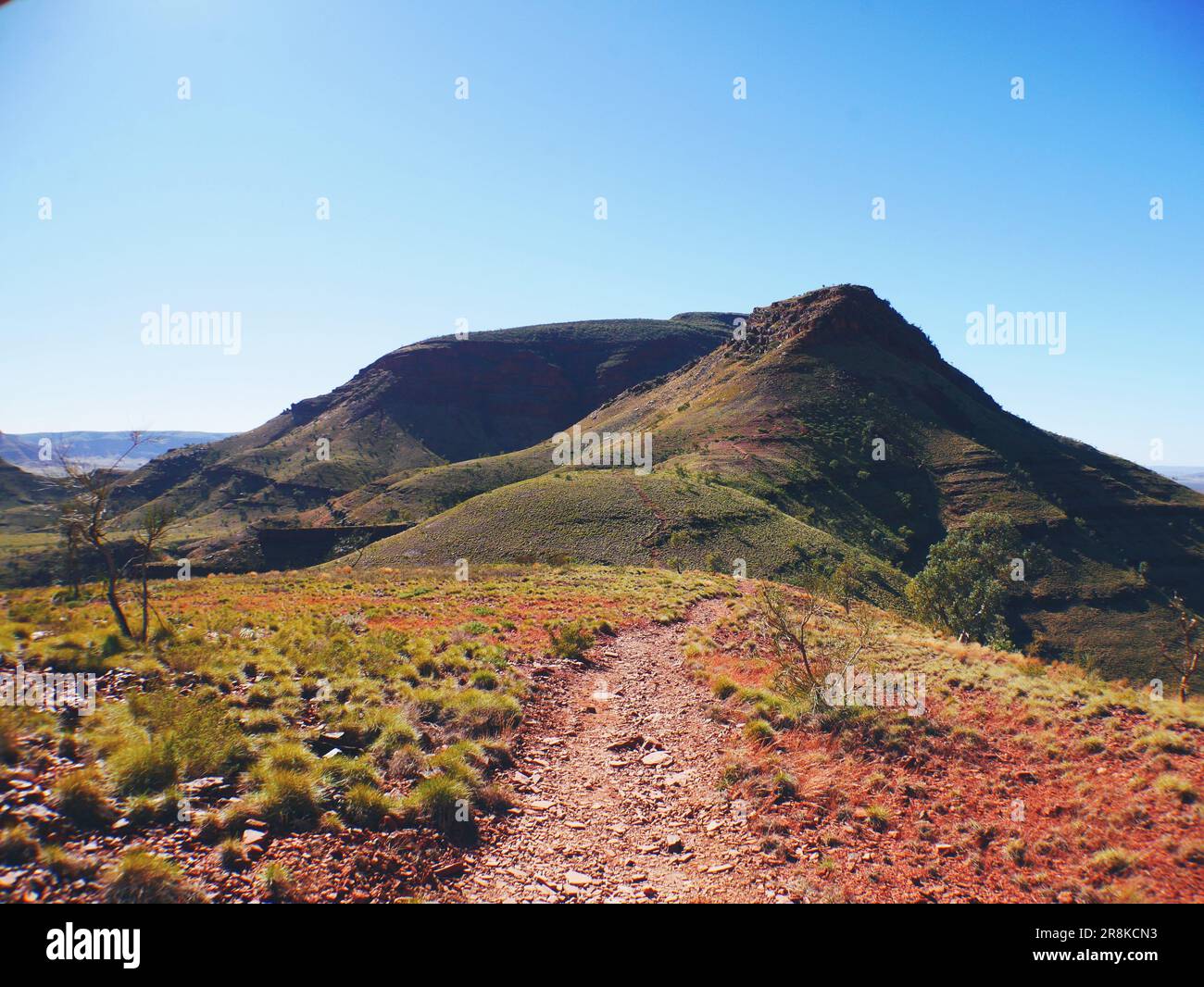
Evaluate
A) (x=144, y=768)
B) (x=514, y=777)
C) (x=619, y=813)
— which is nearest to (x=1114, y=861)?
(x=619, y=813)

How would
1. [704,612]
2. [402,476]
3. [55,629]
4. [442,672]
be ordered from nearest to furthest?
[55,629]
[442,672]
[704,612]
[402,476]

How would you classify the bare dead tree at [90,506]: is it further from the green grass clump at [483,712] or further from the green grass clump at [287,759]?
the green grass clump at [287,759]

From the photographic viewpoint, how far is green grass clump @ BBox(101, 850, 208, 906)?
4328 mm

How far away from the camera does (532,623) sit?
18500 millimetres

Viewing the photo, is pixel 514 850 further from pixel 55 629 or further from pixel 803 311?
pixel 803 311

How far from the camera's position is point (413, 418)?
443ft

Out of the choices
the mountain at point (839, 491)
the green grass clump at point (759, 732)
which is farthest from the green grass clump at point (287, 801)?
the mountain at point (839, 491)

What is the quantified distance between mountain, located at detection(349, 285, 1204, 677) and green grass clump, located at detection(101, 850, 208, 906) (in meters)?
36.8

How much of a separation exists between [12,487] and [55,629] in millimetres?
128367

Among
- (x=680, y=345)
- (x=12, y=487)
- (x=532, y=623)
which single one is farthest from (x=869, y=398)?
(x=12, y=487)

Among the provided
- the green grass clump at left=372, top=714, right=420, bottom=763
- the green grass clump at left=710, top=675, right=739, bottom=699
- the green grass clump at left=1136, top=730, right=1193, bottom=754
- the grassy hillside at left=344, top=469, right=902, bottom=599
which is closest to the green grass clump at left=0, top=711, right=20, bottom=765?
the green grass clump at left=372, top=714, right=420, bottom=763

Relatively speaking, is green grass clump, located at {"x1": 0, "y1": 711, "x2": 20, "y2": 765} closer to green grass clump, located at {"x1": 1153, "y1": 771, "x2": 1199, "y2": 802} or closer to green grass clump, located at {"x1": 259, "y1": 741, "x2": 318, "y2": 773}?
green grass clump, located at {"x1": 259, "y1": 741, "x2": 318, "y2": 773}

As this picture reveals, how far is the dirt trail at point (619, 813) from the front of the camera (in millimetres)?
6074

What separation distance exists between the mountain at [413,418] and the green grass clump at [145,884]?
79417 millimetres
